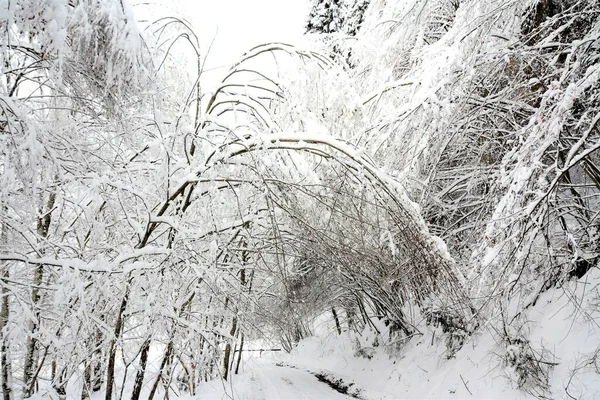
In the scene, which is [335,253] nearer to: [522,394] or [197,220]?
[197,220]

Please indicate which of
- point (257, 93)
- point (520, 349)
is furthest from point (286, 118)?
point (520, 349)

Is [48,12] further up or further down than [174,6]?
further down

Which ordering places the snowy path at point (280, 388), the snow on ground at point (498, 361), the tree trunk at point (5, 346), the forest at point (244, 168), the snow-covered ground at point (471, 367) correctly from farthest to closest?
the snowy path at point (280, 388), the snow-covered ground at point (471, 367), the snow on ground at point (498, 361), the tree trunk at point (5, 346), the forest at point (244, 168)

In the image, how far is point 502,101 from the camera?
5242mm

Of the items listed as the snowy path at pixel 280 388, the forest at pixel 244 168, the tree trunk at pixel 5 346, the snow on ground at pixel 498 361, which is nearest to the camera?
the forest at pixel 244 168

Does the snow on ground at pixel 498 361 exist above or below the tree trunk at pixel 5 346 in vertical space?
below

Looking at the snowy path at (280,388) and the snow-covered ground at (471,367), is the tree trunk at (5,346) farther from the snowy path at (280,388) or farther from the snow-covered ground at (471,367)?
the snowy path at (280,388)

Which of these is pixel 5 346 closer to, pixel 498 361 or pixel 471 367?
pixel 498 361

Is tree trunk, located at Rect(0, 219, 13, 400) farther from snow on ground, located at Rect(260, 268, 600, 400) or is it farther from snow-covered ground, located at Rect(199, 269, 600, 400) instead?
snow on ground, located at Rect(260, 268, 600, 400)

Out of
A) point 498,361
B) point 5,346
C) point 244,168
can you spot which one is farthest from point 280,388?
point 244,168

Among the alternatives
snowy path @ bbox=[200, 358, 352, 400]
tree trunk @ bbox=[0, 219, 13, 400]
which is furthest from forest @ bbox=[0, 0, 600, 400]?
snowy path @ bbox=[200, 358, 352, 400]

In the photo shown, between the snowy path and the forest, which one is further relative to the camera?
the snowy path

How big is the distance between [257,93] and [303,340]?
19.1 m

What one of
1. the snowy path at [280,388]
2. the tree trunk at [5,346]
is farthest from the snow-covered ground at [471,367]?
the tree trunk at [5,346]
